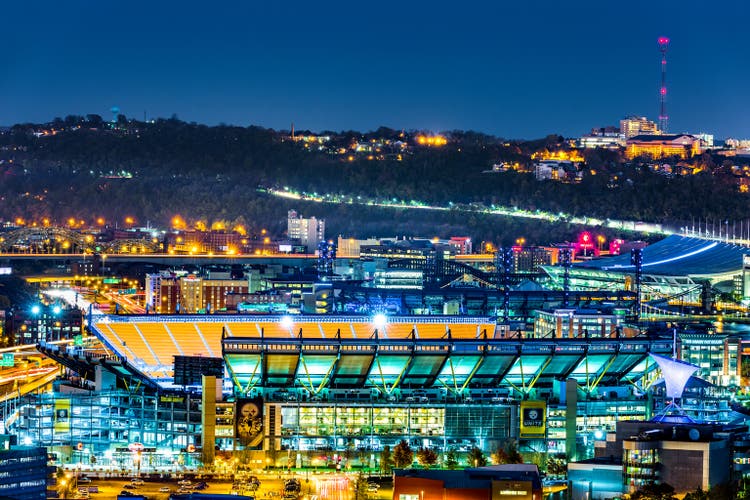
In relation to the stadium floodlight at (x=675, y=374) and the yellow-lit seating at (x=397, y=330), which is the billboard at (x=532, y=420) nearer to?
the stadium floodlight at (x=675, y=374)

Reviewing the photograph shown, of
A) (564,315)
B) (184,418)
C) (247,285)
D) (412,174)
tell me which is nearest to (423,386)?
(184,418)

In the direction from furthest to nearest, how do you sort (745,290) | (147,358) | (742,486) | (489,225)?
(489,225)
(745,290)
(147,358)
(742,486)

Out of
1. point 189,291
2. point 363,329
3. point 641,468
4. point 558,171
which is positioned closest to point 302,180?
point 558,171

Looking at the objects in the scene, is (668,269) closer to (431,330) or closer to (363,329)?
(431,330)

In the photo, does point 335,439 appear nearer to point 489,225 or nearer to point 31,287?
point 31,287

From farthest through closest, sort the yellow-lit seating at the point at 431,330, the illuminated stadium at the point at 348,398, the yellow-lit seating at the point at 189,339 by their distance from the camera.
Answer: the yellow-lit seating at the point at 431,330 < the yellow-lit seating at the point at 189,339 < the illuminated stadium at the point at 348,398

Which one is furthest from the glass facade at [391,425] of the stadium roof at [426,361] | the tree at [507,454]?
the stadium roof at [426,361]

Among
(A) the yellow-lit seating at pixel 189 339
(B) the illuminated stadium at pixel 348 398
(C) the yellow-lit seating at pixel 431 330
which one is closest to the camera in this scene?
(B) the illuminated stadium at pixel 348 398
